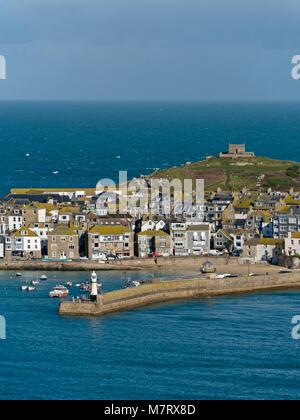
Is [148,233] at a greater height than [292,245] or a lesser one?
greater

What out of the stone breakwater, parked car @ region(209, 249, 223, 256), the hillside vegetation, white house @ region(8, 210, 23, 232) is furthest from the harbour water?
the hillside vegetation

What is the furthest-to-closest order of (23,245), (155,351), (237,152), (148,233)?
(237,152)
(148,233)
(23,245)
(155,351)

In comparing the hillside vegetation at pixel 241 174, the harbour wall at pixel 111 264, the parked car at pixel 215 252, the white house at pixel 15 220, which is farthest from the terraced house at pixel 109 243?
the hillside vegetation at pixel 241 174

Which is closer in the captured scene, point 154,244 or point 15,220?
point 154,244

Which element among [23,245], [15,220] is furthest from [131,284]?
[15,220]

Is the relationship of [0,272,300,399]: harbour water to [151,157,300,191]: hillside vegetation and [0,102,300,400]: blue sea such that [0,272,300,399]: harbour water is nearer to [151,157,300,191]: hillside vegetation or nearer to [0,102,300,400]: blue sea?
[0,102,300,400]: blue sea

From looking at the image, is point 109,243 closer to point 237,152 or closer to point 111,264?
point 111,264
